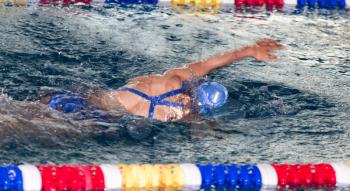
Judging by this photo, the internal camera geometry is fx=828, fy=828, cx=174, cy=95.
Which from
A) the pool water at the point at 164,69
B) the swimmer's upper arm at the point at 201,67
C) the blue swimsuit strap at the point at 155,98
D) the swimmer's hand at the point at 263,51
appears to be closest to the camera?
the pool water at the point at 164,69

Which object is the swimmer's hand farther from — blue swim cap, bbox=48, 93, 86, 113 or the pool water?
blue swim cap, bbox=48, 93, 86, 113

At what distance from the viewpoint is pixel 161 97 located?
4703 millimetres

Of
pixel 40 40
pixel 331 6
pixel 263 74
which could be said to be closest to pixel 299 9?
pixel 331 6

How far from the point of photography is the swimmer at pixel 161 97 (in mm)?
4688

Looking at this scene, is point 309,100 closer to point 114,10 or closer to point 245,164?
point 245,164

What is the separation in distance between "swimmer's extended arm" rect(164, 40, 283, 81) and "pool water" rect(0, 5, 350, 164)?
0.28 metres

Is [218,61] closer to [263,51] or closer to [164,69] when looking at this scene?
[263,51]

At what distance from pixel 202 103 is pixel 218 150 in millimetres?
389

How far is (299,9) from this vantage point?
722 centimetres

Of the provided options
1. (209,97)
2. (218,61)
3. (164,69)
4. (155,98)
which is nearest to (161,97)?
(155,98)

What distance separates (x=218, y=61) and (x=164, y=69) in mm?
817

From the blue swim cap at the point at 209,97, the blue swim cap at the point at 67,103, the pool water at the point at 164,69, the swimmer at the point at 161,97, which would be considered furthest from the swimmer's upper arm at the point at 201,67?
the blue swim cap at the point at 67,103

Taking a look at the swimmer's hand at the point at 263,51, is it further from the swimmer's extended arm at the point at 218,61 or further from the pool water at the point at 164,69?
the pool water at the point at 164,69

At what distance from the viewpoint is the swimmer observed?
185 inches
